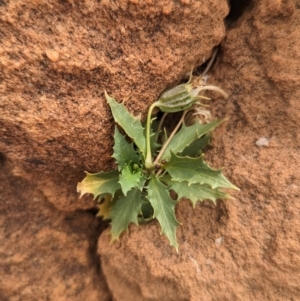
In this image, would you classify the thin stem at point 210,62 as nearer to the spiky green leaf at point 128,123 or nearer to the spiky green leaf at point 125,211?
the spiky green leaf at point 128,123

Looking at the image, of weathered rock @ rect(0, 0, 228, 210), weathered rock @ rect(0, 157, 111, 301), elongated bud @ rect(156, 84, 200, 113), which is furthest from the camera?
weathered rock @ rect(0, 157, 111, 301)

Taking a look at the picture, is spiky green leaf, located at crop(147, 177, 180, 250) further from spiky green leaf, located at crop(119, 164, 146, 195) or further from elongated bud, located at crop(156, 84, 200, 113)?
elongated bud, located at crop(156, 84, 200, 113)

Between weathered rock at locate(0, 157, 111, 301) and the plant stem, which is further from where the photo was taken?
weathered rock at locate(0, 157, 111, 301)

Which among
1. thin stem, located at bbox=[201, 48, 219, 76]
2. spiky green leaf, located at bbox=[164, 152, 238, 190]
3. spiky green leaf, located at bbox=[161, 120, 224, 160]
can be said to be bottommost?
spiky green leaf, located at bbox=[164, 152, 238, 190]

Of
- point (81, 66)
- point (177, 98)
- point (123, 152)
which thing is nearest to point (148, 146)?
point (123, 152)

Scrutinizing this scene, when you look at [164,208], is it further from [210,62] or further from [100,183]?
[210,62]

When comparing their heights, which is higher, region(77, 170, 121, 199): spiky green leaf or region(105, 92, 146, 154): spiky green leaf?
region(105, 92, 146, 154): spiky green leaf

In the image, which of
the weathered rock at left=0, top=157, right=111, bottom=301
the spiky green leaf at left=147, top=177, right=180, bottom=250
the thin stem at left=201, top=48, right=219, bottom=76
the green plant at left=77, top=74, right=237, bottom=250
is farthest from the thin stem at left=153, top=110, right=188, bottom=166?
the weathered rock at left=0, top=157, right=111, bottom=301

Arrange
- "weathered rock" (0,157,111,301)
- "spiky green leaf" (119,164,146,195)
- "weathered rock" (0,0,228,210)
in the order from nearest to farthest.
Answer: "weathered rock" (0,0,228,210), "spiky green leaf" (119,164,146,195), "weathered rock" (0,157,111,301)
